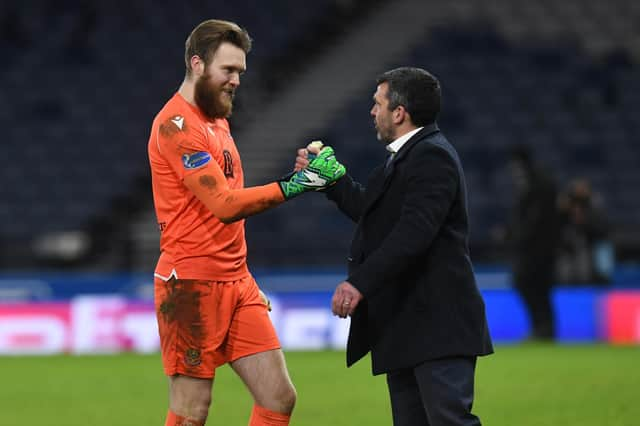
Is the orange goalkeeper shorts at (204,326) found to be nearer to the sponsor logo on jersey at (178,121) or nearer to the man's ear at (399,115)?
the sponsor logo on jersey at (178,121)

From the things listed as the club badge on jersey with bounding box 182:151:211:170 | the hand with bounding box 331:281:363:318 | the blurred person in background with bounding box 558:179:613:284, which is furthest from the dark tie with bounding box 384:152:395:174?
the blurred person in background with bounding box 558:179:613:284

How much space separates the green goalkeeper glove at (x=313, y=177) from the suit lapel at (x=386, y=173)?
178 millimetres

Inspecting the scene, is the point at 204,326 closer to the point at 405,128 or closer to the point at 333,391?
the point at 405,128

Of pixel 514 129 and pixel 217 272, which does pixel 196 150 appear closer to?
pixel 217 272

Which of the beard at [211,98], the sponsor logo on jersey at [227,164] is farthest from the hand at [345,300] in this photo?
the beard at [211,98]

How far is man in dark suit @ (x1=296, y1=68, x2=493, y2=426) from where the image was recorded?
4.73 meters

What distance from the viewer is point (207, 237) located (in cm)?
491

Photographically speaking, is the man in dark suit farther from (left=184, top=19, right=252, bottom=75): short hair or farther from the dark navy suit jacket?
(left=184, top=19, right=252, bottom=75): short hair

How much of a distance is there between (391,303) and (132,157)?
47.2 ft

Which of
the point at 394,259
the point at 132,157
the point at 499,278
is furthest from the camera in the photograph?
the point at 132,157

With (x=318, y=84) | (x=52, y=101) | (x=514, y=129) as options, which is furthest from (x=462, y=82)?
(x=52, y=101)

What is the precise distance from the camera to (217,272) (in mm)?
4938

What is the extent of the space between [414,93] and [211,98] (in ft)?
3.02

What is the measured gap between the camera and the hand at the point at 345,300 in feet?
15.5
